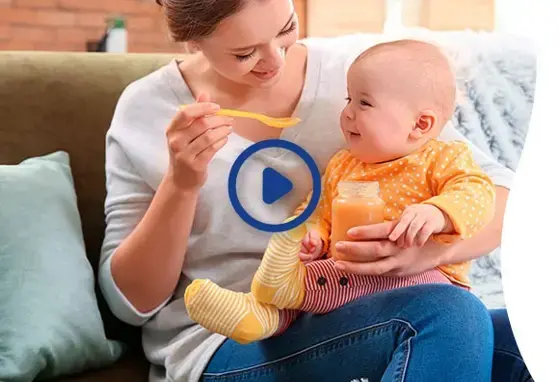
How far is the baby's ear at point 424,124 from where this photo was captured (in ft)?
3.37

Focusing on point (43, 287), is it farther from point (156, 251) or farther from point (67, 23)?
point (67, 23)

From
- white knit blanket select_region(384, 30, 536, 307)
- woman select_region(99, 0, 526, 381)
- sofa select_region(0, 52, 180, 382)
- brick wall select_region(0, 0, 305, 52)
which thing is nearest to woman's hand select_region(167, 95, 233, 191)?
woman select_region(99, 0, 526, 381)

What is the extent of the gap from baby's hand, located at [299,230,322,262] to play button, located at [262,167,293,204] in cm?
9

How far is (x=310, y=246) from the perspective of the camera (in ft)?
3.43

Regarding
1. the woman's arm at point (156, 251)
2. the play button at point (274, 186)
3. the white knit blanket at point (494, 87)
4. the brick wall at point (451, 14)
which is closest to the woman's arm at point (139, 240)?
the woman's arm at point (156, 251)

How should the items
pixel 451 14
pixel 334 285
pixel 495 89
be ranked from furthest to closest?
pixel 451 14 → pixel 495 89 → pixel 334 285

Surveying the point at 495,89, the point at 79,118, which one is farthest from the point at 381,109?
the point at 495,89

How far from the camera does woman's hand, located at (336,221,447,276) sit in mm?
939

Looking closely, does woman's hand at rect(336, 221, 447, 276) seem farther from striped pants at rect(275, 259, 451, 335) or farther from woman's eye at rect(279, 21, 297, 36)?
woman's eye at rect(279, 21, 297, 36)

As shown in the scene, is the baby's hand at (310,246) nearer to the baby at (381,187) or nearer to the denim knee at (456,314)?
the baby at (381,187)

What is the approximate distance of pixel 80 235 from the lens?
4.29ft

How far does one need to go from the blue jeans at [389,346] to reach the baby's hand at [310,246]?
3.3 inches

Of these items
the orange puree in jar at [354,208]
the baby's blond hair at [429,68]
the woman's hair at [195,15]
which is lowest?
the orange puree in jar at [354,208]

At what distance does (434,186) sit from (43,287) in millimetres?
615
